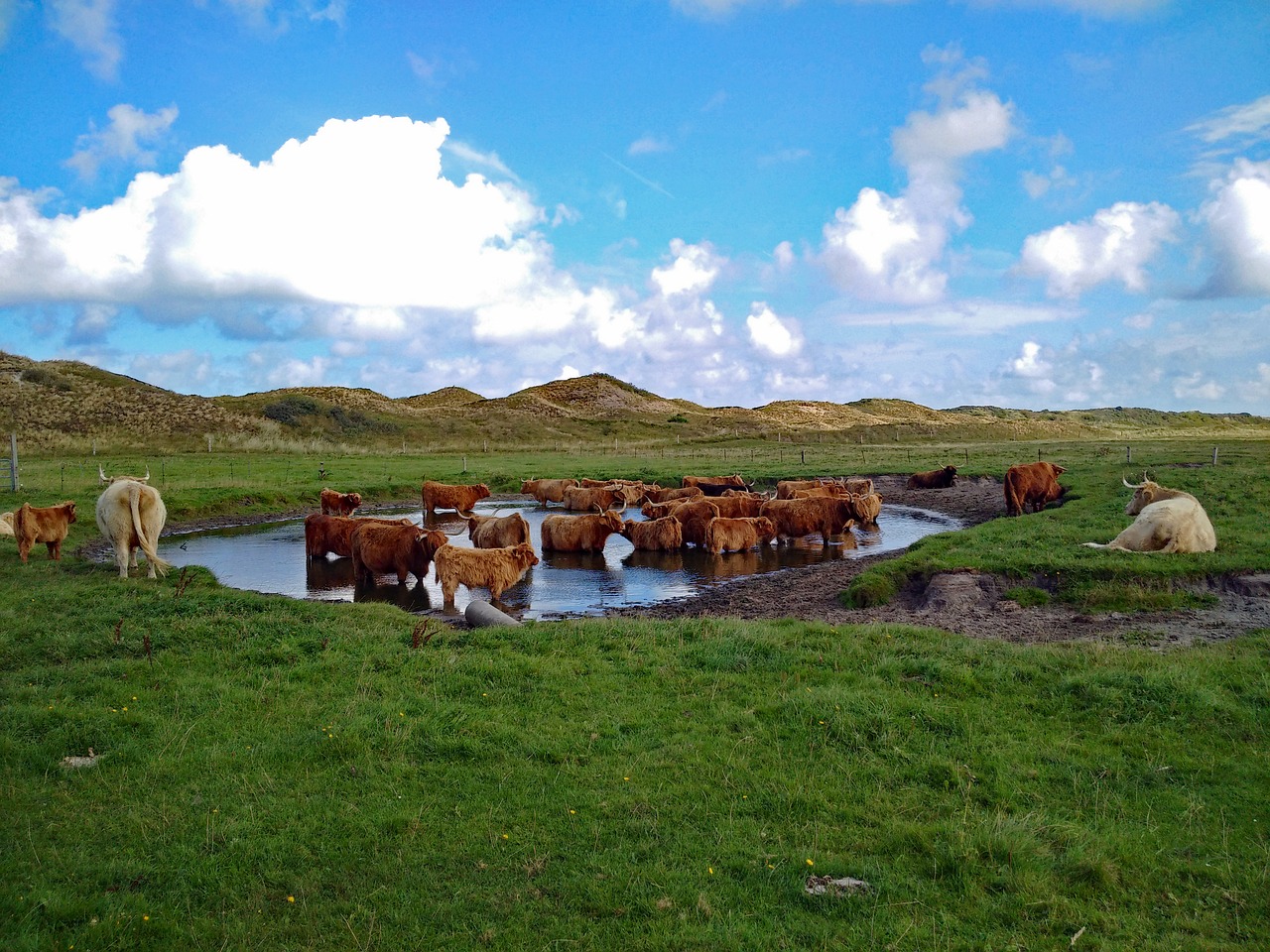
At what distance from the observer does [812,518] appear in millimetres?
23391

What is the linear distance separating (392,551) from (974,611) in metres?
11.7

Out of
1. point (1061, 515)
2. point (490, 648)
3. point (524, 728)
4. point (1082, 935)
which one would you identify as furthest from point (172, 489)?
point (1082, 935)

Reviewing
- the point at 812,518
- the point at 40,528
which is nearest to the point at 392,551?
the point at 40,528

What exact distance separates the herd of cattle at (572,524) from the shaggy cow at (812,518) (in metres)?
0.03

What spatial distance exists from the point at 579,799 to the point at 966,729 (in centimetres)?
353

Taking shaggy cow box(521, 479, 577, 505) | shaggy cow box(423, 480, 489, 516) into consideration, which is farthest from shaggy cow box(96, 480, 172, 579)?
shaggy cow box(521, 479, 577, 505)

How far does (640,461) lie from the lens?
167ft

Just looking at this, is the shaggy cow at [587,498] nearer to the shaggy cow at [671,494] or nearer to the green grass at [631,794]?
the shaggy cow at [671,494]

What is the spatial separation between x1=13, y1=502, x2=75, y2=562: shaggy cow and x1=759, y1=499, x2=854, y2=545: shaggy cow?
1800cm

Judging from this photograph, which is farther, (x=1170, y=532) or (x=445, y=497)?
(x=445, y=497)

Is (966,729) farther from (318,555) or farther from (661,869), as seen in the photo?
(318,555)

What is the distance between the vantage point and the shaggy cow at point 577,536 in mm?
21359

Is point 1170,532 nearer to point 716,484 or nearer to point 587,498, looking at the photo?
point 716,484

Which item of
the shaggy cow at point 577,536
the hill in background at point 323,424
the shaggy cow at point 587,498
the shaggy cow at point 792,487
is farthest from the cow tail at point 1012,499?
the hill in background at point 323,424
